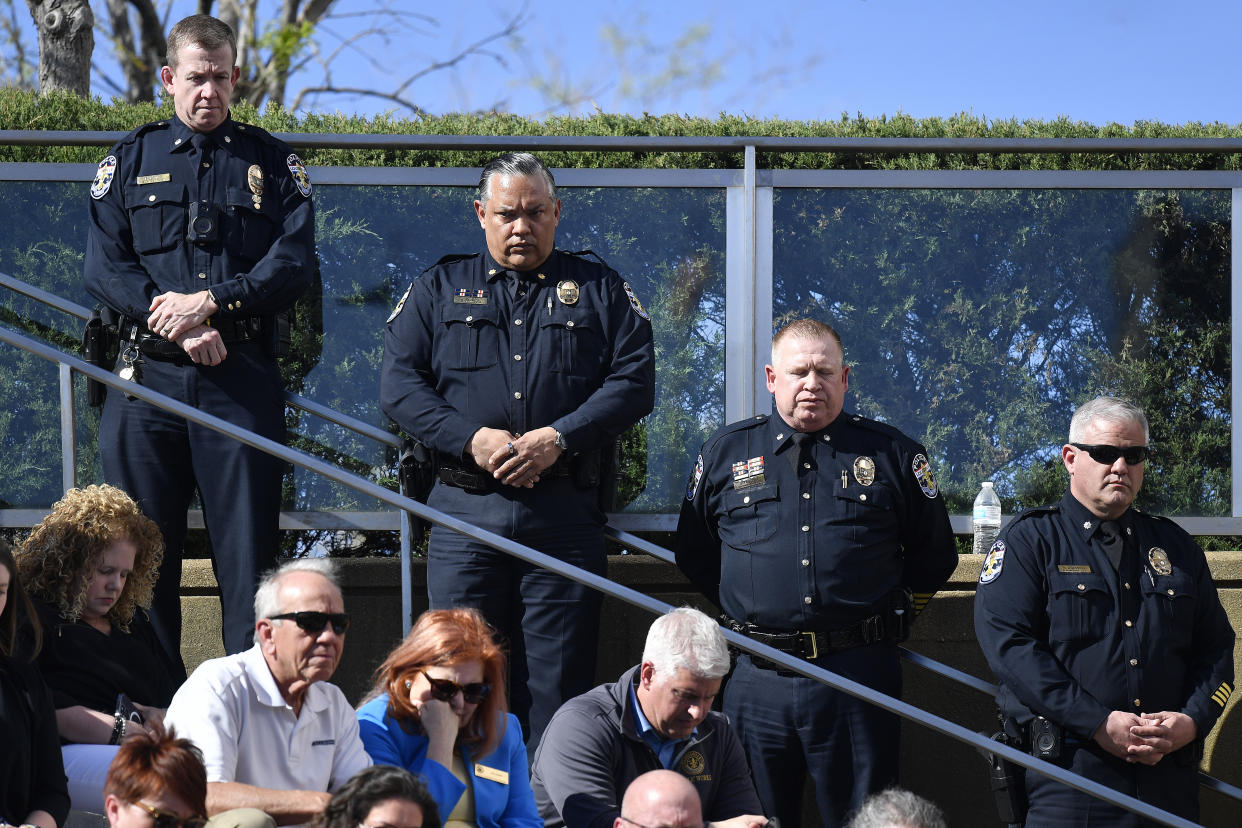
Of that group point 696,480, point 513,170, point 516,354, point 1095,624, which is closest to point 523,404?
point 516,354

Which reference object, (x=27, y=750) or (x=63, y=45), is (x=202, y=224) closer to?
(x=27, y=750)

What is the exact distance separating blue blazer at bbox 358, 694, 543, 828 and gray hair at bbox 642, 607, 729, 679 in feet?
1.43

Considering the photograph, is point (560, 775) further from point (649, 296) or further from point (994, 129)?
point (994, 129)

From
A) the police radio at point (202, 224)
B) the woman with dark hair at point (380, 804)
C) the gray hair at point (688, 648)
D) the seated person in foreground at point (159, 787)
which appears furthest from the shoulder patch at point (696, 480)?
the seated person in foreground at point (159, 787)

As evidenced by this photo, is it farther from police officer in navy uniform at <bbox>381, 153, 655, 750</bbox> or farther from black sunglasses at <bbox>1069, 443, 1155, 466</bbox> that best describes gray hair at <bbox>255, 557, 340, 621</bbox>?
black sunglasses at <bbox>1069, 443, 1155, 466</bbox>

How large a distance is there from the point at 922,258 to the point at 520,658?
7.39 ft

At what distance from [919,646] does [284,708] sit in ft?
8.20

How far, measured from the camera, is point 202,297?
4.43 metres

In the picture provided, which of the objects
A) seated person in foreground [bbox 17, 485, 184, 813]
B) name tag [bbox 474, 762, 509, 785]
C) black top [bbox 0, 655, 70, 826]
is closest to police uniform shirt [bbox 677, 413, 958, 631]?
name tag [bbox 474, 762, 509, 785]

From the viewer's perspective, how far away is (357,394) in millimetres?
5441

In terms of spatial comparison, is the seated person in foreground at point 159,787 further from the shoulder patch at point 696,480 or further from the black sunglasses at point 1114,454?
the black sunglasses at point 1114,454

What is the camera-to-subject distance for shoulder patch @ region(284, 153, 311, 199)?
4805 millimetres

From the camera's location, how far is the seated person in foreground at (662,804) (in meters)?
3.50

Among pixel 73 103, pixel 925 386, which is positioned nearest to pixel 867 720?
pixel 925 386
